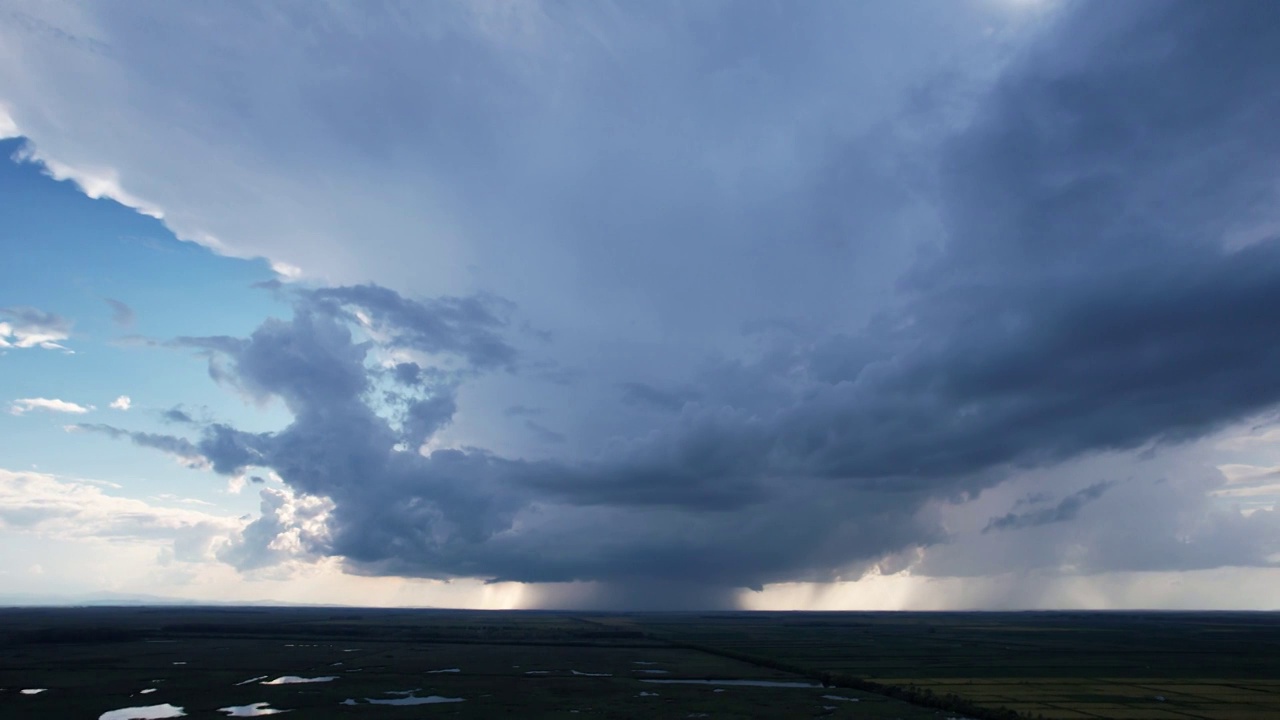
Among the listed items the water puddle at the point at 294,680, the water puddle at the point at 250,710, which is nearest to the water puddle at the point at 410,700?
the water puddle at the point at 250,710

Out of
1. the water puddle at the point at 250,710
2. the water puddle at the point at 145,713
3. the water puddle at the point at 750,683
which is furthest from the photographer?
the water puddle at the point at 750,683

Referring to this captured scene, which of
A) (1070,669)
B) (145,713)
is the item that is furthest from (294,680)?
(1070,669)

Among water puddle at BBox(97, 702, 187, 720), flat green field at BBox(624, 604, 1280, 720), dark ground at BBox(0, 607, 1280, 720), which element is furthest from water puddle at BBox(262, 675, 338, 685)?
flat green field at BBox(624, 604, 1280, 720)

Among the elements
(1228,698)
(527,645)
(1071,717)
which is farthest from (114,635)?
(1228,698)

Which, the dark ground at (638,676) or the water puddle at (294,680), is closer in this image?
the dark ground at (638,676)

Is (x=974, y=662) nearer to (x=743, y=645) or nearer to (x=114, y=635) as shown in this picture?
(x=743, y=645)

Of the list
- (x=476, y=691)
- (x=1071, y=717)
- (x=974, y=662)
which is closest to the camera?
(x=1071, y=717)

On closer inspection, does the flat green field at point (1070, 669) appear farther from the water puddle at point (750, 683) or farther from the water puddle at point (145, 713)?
the water puddle at point (145, 713)
